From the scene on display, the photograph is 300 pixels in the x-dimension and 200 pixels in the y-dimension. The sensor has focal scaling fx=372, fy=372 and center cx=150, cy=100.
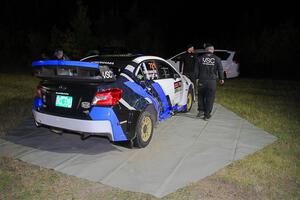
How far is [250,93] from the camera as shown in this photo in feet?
42.7

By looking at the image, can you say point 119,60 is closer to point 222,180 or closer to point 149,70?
point 149,70

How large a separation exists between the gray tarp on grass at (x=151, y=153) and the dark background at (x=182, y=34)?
1326 cm

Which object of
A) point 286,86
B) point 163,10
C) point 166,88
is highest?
point 163,10

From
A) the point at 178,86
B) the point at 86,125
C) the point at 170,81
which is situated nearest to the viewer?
the point at 86,125

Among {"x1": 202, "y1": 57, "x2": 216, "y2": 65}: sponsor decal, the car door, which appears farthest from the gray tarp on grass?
{"x1": 202, "y1": 57, "x2": 216, "y2": 65}: sponsor decal

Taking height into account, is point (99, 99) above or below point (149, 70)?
below

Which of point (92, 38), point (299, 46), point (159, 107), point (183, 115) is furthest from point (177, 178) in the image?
point (92, 38)

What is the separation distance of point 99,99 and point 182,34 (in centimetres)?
2379

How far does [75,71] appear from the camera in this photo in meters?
5.80

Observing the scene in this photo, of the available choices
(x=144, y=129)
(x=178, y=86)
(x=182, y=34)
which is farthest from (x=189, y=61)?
(x=182, y=34)

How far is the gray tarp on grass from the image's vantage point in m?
5.29

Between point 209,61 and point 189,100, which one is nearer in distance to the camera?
point 209,61

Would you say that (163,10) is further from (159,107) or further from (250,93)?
(159,107)

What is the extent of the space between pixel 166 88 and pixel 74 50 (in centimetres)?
1673
